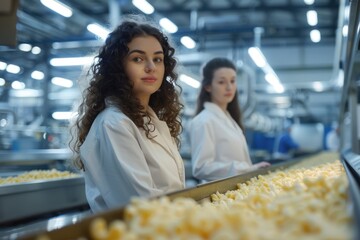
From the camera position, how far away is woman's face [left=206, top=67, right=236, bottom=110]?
2.64 m

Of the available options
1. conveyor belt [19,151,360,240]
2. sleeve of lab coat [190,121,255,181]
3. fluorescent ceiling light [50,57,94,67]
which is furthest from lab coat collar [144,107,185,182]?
fluorescent ceiling light [50,57,94,67]

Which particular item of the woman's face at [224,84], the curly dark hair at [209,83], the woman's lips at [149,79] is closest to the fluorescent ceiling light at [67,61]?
the curly dark hair at [209,83]

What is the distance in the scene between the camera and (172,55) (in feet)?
6.20

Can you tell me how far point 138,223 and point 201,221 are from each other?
134 mm

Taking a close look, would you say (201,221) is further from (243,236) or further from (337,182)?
(337,182)

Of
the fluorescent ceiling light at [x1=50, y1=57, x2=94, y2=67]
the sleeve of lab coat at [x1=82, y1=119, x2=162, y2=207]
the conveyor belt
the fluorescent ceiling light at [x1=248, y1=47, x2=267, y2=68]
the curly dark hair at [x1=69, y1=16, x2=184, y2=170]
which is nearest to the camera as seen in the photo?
the conveyor belt

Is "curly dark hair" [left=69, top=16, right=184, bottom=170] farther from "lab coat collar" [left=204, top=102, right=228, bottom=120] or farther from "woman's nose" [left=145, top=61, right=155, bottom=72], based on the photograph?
"lab coat collar" [left=204, top=102, right=228, bottom=120]

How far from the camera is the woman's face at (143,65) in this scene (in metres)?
1.60

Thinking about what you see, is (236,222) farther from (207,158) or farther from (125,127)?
(207,158)

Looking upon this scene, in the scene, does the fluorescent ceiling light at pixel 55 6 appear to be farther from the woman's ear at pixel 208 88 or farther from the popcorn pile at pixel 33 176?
the woman's ear at pixel 208 88

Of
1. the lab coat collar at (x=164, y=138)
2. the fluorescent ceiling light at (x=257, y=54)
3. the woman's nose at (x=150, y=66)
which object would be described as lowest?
the lab coat collar at (x=164, y=138)

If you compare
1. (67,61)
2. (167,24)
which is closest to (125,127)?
(67,61)

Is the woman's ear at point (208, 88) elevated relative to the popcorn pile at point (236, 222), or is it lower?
elevated

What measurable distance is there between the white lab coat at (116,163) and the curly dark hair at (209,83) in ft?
4.20
